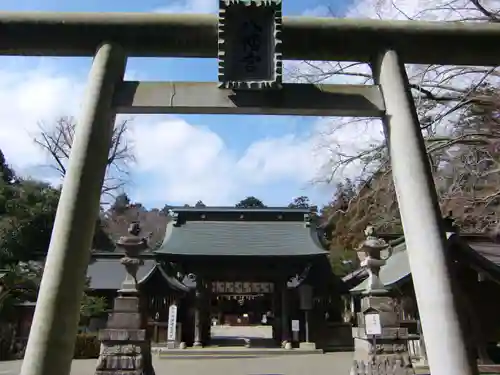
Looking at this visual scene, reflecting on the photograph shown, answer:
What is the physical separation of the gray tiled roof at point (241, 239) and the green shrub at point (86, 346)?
4.66 metres

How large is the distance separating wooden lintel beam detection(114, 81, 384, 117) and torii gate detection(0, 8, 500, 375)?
0.01 meters

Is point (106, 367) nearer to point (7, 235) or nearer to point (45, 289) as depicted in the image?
point (45, 289)

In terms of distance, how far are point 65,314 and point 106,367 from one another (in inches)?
255

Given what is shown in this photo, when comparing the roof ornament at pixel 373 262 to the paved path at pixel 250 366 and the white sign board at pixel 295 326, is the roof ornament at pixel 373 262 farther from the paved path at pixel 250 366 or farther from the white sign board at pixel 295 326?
the white sign board at pixel 295 326

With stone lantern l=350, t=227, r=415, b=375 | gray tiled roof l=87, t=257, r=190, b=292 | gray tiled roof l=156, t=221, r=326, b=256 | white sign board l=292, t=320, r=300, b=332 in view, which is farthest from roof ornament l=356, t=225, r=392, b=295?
gray tiled roof l=87, t=257, r=190, b=292

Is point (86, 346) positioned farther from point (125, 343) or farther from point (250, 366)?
point (125, 343)

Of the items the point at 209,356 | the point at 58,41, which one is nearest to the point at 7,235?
the point at 209,356

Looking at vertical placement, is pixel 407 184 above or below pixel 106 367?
above

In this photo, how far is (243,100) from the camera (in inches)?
185

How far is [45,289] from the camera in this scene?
379 cm

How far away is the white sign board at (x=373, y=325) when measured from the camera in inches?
352

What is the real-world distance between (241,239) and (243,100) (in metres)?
18.3

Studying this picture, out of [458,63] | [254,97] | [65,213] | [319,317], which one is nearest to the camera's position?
[65,213]

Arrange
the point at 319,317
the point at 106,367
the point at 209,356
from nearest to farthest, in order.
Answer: the point at 106,367
the point at 209,356
the point at 319,317
